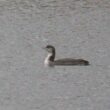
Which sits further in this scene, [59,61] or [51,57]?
[51,57]

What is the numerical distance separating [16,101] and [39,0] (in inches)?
299

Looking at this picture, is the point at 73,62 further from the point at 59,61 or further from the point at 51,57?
the point at 51,57

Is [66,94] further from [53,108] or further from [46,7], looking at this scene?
[46,7]

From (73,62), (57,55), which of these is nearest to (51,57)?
(57,55)

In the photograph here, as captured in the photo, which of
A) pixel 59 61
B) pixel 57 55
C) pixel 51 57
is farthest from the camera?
pixel 57 55

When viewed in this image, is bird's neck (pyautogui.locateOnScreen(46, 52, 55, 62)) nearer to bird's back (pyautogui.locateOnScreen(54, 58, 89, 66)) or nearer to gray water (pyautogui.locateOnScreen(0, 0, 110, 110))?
gray water (pyautogui.locateOnScreen(0, 0, 110, 110))

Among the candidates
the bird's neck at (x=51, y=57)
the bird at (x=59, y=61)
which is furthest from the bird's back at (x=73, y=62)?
the bird's neck at (x=51, y=57)

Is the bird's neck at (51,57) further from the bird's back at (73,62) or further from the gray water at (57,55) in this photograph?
the bird's back at (73,62)

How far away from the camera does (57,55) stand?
640 inches

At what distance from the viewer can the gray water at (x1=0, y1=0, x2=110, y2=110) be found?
13.7 meters

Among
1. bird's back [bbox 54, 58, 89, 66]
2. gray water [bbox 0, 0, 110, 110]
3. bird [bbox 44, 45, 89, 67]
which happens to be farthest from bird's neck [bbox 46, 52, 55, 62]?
bird's back [bbox 54, 58, 89, 66]

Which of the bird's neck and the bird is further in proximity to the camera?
the bird's neck

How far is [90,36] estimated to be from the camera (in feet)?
57.3

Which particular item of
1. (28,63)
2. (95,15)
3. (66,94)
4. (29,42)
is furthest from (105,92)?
(95,15)
